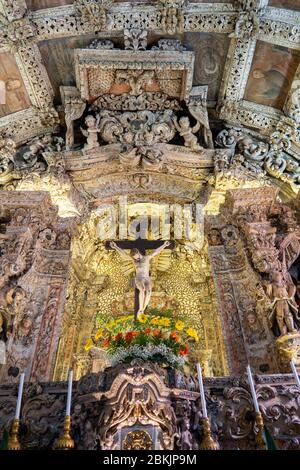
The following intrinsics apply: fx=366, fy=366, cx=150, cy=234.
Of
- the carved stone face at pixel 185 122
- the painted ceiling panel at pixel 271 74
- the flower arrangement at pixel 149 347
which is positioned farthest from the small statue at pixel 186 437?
the painted ceiling panel at pixel 271 74

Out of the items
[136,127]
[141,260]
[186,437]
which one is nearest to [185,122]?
[136,127]

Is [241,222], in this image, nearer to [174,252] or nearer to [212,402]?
[174,252]

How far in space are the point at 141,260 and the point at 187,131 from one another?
9.28ft

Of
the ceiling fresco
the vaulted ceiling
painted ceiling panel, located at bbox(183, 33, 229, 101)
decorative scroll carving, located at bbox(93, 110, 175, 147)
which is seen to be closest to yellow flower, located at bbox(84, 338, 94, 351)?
decorative scroll carving, located at bbox(93, 110, 175, 147)

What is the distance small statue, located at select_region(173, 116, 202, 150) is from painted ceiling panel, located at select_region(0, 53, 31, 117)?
3084mm

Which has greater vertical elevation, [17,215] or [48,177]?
[48,177]

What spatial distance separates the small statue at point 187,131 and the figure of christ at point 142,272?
207 centimetres

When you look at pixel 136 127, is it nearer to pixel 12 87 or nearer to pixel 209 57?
pixel 209 57

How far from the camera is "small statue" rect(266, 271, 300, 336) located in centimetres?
471

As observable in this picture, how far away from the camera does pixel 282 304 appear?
15.9 ft

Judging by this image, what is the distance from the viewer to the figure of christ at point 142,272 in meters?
5.74

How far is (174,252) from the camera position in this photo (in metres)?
7.29
